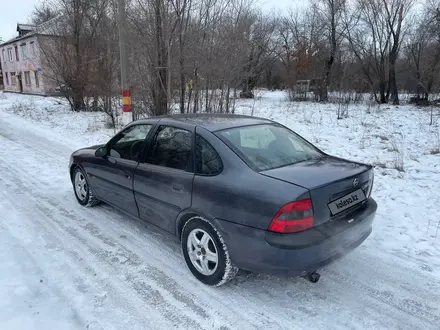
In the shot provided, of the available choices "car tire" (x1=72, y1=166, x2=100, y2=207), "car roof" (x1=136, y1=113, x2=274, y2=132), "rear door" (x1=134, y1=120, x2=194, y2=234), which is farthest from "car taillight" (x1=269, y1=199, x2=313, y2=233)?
"car tire" (x1=72, y1=166, x2=100, y2=207)

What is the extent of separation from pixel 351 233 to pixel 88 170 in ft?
→ 12.4

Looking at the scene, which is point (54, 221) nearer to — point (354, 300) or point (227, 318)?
point (227, 318)

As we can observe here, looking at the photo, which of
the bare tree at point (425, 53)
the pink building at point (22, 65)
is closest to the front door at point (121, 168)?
the bare tree at point (425, 53)

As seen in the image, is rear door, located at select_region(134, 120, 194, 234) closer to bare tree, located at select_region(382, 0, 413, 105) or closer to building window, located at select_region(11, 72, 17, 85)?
bare tree, located at select_region(382, 0, 413, 105)

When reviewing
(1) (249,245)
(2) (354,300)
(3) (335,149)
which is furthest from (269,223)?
(3) (335,149)

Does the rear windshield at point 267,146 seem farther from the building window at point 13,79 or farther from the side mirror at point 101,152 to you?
the building window at point 13,79

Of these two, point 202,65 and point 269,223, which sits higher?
point 202,65

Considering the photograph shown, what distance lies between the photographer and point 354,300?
2.99 metres

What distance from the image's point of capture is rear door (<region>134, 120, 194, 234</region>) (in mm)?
3338

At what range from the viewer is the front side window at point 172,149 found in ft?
11.2

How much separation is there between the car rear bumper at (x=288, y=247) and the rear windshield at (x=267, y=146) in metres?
0.64

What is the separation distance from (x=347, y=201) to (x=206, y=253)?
4.71 feet

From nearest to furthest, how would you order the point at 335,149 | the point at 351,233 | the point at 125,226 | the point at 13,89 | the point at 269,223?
1. the point at 269,223
2. the point at 351,233
3. the point at 125,226
4. the point at 335,149
5. the point at 13,89

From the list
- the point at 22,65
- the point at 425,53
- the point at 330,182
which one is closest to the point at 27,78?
the point at 22,65
